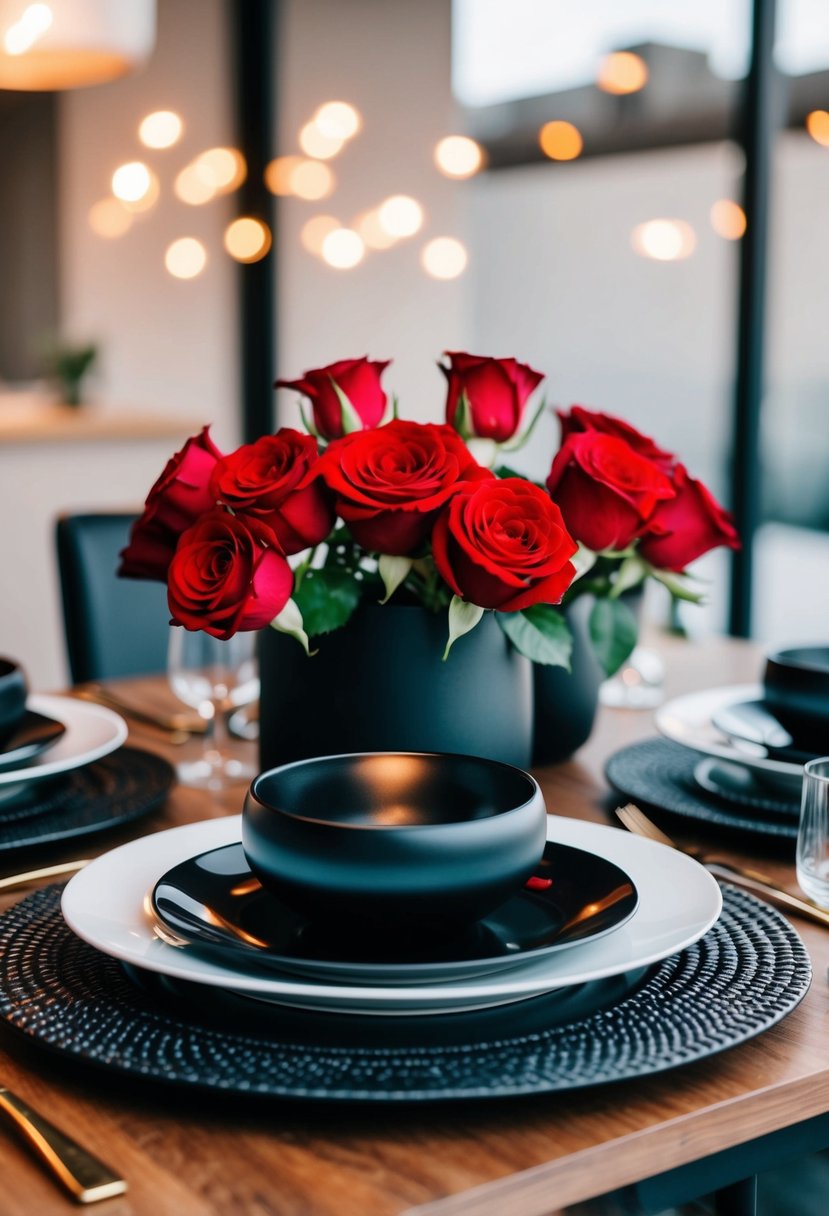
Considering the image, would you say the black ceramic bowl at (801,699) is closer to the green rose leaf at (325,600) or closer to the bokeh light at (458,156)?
the green rose leaf at (325,600)

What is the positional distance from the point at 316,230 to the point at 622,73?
1282 millimetres

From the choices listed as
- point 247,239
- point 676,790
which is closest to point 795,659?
point 676,790

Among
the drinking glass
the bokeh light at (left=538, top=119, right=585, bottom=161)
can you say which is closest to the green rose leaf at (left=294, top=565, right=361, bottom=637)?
the drinking glass

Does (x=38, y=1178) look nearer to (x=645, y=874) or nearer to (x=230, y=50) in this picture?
(x=645, y=874)

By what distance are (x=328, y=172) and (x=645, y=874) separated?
13.0 feet

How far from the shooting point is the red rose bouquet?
84 cm

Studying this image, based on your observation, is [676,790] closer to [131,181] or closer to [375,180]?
[131,181]

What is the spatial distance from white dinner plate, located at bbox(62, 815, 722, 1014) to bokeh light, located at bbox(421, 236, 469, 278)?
3.82 metres

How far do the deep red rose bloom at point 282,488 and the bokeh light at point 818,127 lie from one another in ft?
7.88

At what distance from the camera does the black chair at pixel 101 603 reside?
191 cm

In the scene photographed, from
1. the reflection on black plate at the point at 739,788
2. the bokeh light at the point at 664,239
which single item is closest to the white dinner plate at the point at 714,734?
the reflection on black plate at the point at 739,788

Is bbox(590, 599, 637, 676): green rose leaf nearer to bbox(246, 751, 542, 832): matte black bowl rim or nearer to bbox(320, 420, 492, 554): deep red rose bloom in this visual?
bbox(320, 420, 492, 554): deep red rose bloom

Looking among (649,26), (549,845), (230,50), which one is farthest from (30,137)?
(549,845)

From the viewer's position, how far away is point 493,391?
985mm
